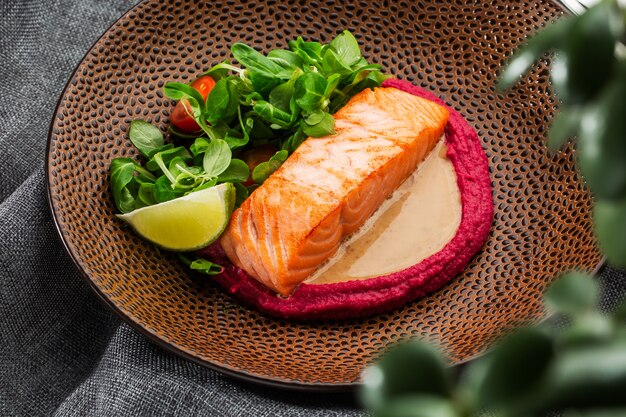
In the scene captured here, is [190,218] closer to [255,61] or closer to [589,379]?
[255,61]

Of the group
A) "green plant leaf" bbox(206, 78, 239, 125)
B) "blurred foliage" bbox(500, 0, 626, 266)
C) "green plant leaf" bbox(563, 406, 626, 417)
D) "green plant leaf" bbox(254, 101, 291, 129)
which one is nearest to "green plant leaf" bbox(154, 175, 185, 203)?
"green plant leaf" bbox(206, 78, 239, 125)

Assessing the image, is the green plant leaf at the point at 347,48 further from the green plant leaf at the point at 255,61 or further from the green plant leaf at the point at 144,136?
the green plant leaf at the point at 144,136

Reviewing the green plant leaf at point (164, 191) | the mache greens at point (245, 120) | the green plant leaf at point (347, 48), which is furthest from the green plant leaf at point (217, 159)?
the green plant leaf at point (347, 48)

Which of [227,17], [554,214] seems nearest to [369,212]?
[554,214]

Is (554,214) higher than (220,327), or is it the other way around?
(554,214)

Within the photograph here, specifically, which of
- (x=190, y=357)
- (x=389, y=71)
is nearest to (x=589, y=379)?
(x=190, y=357)

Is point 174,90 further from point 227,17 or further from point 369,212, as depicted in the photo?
point 369,212
